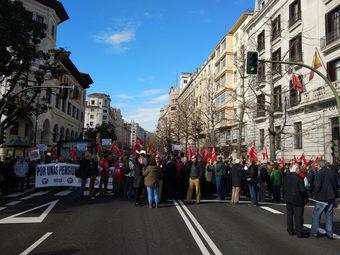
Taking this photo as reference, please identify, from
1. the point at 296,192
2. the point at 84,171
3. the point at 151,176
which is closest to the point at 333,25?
the point at 151,176

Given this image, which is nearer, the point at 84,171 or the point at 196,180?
the point at 196,180

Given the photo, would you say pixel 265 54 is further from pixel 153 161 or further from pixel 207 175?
pixel 153 161

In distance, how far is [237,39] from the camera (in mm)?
49938

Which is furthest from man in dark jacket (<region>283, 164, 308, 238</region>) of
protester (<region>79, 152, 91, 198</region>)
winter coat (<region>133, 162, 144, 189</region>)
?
protester (<region>79, 152, 91, 198</region>)

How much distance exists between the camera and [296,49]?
103ft

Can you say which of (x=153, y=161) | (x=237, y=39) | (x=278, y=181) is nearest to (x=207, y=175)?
(x=278, y=181)

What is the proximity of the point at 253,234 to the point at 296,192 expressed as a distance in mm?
1450

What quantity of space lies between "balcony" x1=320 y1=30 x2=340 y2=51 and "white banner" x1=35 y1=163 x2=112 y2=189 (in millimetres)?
18451

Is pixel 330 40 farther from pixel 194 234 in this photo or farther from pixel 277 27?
pixel 194 234

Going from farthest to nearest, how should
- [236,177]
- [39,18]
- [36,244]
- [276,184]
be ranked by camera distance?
[39,18] → [276,184] → [236,177] → [36,244]

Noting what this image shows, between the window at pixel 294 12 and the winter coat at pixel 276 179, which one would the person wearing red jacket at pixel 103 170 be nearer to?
the winter coat at pixel 276 179

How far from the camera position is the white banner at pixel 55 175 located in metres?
18.9

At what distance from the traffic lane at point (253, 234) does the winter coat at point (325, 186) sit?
3.41 ft

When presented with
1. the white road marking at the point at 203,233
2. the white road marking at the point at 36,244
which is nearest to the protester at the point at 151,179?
the white road marking at the point at 203,233
